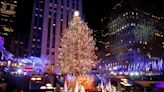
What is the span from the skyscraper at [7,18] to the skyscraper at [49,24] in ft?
110

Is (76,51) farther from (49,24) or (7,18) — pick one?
(7,18)

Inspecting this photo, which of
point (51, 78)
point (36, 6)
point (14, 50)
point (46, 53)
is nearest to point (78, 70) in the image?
point (51, 78)

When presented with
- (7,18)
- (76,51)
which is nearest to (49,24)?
(7,18)

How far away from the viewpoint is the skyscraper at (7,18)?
99688 mm

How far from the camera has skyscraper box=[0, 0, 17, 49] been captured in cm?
9969

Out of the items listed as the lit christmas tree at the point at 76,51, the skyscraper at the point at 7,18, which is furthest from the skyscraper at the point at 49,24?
the lit christmas tree at the point at 76,51

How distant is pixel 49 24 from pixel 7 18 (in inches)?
1696

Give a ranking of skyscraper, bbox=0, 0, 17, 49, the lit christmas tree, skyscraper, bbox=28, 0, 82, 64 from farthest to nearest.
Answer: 1. skyscraper, bbox=0, 0, 17, 49
2. skyscraper, bbox=28, 0, 82, 64
3. the lit christmas tree

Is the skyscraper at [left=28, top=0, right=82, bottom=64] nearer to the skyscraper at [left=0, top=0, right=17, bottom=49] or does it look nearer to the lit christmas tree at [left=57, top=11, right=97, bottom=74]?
the skyscraper at [left=0, top=0, right=17, bottom=49]

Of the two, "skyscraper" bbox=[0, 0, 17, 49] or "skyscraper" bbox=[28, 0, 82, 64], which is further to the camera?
"skyscraper" bbox=[0, 0, 17, 49]

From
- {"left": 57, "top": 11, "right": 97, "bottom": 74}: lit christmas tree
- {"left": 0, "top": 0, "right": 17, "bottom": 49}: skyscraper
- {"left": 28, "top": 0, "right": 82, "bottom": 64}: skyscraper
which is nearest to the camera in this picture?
{"left": 57, "top": 11, "right": 97, "bottom": 74}: lit christmas tree

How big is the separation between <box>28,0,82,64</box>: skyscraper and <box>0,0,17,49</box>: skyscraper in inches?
1319

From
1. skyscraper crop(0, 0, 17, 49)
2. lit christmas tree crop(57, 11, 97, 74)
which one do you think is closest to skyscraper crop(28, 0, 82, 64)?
skyscraper crop(0, 0, 17, 49)

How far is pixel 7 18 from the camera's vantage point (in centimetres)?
10325
